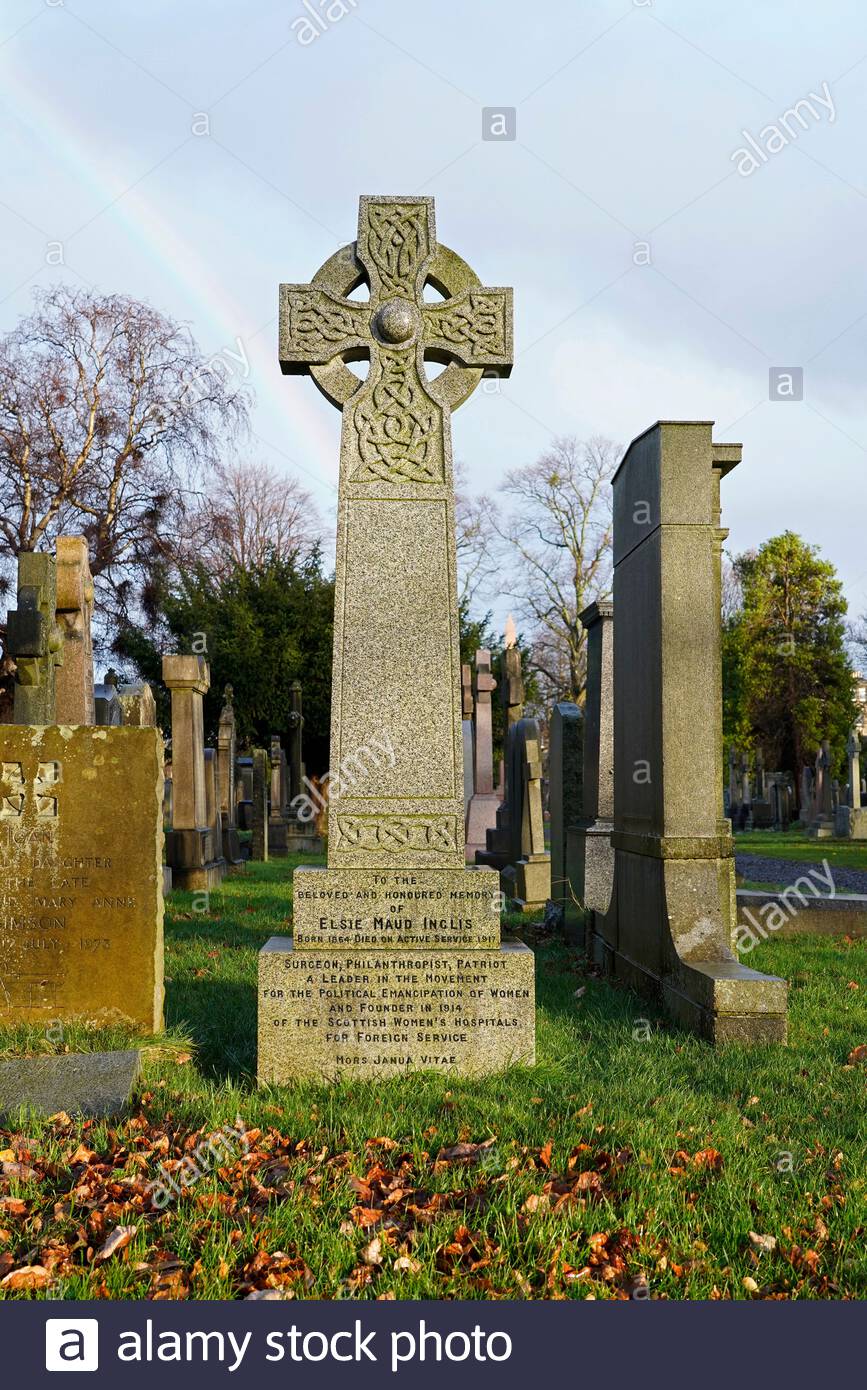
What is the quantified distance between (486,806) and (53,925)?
11802mm

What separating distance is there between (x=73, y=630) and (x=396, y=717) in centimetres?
491

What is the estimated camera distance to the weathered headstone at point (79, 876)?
5230mm

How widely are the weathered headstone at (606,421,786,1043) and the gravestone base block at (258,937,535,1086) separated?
4.66 ft

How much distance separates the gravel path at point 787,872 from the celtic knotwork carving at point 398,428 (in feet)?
34.1

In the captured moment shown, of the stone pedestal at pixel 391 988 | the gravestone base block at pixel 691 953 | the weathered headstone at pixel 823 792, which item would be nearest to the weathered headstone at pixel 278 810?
the gravestone base block at pixel 691 953

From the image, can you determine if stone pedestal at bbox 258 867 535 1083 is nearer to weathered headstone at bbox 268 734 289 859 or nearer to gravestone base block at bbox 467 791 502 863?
gravestone base block at bbox 467 791 502 863

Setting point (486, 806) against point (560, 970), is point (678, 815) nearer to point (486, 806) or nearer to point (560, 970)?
point (560, 970)

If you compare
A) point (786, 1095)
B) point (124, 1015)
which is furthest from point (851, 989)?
point (124, 1015)

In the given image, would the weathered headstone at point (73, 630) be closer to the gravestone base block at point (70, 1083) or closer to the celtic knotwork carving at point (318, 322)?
the celtic knotwork carving at point (318, 322)

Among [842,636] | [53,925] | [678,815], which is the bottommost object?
[53,925]

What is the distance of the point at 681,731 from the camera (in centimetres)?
595

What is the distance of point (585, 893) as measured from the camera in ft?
27.0

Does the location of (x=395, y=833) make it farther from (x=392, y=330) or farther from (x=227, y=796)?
(x=227, y=796)
